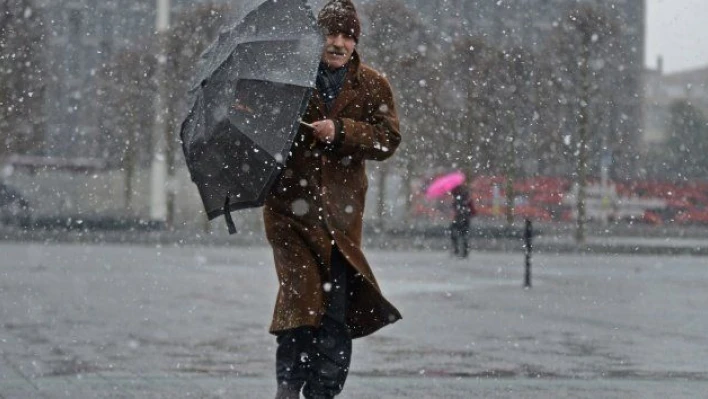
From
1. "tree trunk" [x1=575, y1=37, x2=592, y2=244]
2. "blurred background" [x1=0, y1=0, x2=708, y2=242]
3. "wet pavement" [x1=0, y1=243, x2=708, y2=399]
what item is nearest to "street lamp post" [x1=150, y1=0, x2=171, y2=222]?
"blurred background" [x1=0, y1=0, x2=708, y2=242]

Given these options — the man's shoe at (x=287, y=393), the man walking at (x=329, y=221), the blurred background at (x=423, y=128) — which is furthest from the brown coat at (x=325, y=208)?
the blurred background at (x=423, y=128)

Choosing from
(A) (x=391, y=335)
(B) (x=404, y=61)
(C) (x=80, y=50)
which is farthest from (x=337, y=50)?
(C) (x=80, y=50)

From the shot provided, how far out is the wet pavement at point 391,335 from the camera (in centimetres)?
790

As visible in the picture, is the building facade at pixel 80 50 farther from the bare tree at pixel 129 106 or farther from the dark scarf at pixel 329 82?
the dark scarf at pixel 329 82

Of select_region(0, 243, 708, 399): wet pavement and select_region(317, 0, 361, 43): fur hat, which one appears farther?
select_region(0, 243, 708, 399): wet pavement

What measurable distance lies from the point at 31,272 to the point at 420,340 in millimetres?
9598

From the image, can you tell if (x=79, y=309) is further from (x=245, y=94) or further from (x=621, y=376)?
(x=245, y=94)

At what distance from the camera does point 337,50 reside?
20.0 ft

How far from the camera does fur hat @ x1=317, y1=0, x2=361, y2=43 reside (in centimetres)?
608

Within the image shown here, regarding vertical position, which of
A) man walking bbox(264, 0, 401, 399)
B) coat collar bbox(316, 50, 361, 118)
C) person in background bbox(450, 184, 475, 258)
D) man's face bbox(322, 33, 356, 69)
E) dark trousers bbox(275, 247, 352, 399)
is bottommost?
person in background bbox(450, 184, 475, 258)

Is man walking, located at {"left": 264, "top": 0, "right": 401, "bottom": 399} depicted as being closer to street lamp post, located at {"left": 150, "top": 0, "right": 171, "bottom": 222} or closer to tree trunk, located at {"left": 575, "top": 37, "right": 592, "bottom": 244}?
tree trunk, located at {"left": 575, "top": 37, "right": 592, "bottom": 244}

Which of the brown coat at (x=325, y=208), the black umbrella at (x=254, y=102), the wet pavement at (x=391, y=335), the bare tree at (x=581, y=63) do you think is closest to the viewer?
the black umbrella at (x=254, y=102)

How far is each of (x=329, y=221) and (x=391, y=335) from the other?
209 inches

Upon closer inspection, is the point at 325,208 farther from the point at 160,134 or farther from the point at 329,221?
the point at 160,134
